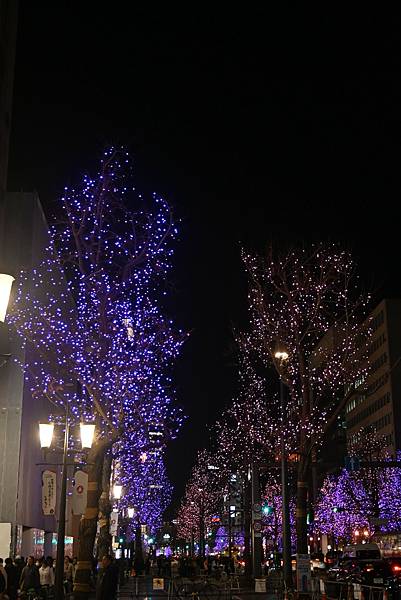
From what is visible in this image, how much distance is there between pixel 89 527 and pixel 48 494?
469 centimetres

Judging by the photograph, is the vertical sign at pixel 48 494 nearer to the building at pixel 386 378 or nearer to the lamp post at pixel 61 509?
the lamp post at pixel 61 509

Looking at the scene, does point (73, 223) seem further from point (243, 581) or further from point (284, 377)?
point (243, 581)

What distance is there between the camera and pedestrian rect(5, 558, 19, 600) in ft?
65.5

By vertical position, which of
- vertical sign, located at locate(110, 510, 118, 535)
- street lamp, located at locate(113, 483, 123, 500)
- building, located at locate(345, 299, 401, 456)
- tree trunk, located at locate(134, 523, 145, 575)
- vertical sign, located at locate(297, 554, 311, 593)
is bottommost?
tree trunk, located at locate(134, 523, 145, 575)

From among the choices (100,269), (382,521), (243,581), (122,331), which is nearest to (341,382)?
(122,331)

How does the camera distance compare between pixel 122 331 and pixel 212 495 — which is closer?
pixel 122 331

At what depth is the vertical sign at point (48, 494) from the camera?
23.1 metres

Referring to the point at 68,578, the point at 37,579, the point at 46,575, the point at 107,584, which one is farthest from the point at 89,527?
the point at 68,578

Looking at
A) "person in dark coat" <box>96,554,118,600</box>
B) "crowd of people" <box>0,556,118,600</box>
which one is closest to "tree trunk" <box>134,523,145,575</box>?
"crowd of people" <box>0,556,118,600</box>

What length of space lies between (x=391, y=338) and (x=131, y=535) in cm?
4330

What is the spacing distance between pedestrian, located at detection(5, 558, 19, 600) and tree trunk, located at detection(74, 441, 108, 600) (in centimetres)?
237

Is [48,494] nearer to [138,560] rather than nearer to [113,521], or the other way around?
[138,560]

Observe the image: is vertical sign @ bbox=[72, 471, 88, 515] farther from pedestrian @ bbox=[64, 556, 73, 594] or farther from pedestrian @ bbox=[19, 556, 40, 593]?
pedestrian @ bbox=[64, 556, 73, 594]

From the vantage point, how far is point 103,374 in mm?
22812
